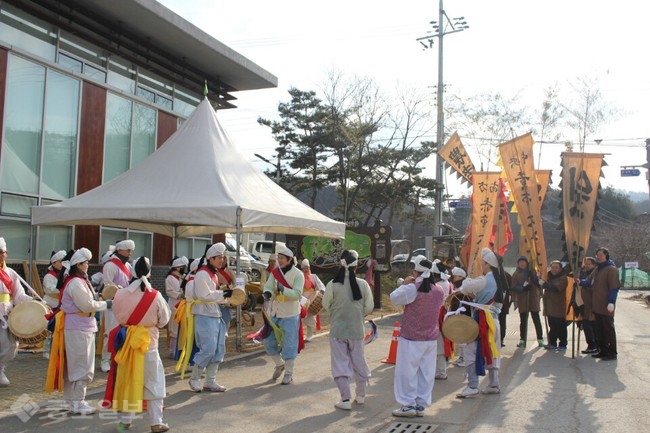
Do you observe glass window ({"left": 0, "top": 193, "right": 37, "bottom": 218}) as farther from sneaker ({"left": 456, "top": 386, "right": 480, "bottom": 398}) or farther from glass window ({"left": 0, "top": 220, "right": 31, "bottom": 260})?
sneaker ({"left": 456, "top": 386, "right": 480, "bottom": 398})

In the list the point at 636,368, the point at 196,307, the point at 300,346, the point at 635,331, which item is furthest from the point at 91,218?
the point at 635,331

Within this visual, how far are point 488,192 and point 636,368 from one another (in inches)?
243

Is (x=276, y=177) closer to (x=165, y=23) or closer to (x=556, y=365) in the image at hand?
(x=165, y=23)

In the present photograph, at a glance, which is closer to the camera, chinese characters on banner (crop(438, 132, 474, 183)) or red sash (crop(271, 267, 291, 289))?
red sash (crop(271, 267, 291, 289))

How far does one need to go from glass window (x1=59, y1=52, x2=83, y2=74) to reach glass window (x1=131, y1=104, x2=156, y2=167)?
2.05m

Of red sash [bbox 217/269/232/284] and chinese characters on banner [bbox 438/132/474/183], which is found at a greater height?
chinese characters on banner [bbox 438/132/474/183]

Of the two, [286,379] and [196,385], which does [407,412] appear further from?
[196,385]

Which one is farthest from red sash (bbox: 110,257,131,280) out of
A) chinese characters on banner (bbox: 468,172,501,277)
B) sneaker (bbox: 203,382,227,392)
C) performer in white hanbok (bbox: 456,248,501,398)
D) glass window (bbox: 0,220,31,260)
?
chinese characters on banner (bbox: 468,172,501,277)

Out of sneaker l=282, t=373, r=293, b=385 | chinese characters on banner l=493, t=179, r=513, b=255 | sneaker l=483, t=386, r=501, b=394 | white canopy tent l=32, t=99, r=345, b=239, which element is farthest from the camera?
chinese characters on banner l=493, t=179, r=513, b=255

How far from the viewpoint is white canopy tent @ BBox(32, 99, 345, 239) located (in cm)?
985

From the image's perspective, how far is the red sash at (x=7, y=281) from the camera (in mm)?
7656

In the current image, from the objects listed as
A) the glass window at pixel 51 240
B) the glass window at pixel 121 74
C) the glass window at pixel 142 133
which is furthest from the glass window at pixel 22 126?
the glass window at pixel 142 133

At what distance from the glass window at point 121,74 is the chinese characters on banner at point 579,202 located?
10.8 m

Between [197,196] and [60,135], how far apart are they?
546 centimetres
